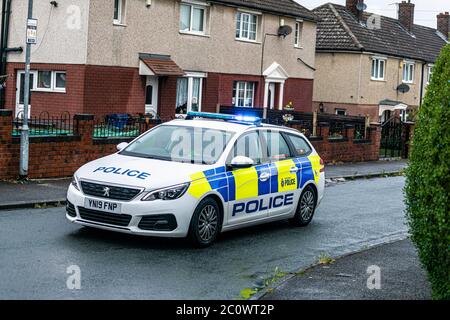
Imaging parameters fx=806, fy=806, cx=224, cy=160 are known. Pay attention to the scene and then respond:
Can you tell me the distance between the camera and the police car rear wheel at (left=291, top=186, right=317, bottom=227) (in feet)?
40.6

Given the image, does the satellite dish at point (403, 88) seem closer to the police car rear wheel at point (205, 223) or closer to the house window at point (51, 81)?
the house window at point (51, 81)

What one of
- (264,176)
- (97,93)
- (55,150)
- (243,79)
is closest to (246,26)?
(243,79)

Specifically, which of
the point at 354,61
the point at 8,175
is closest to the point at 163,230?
the point at 8,175

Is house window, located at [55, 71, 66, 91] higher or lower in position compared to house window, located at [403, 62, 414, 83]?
lower

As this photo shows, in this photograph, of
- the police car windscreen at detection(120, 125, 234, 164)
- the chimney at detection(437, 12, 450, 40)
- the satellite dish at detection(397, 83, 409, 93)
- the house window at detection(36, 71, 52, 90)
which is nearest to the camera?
the police car windscreen at detection(120, 125, 234, 164)

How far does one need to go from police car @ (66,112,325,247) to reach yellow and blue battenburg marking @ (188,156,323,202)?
14 millimetres

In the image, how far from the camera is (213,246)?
10422mm

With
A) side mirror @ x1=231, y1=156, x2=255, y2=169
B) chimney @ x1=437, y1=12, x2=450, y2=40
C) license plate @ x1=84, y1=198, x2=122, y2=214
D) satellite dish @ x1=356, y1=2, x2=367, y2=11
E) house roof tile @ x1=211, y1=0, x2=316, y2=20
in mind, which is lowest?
license plate @ x1=84, y1=198, x2=122, y2=214

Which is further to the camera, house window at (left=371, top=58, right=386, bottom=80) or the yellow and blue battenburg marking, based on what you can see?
house window at (left=371, top=58, right=386, bottom=80)

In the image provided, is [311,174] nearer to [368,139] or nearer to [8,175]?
[8,175]

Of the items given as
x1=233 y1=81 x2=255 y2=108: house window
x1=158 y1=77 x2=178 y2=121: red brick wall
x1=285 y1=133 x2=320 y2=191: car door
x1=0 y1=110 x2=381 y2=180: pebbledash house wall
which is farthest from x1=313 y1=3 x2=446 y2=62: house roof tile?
x1=285 y1=133 x2=320 y2=191: car door

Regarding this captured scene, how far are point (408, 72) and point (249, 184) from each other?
3797 centimetres

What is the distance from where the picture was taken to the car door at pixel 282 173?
11570mm

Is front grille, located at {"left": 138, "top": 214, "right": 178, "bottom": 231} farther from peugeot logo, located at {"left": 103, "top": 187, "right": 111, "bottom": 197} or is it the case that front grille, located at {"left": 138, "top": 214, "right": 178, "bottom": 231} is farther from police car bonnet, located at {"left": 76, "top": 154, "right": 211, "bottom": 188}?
peugeot logo, located at {"left": 103, "top": 187, "right": 111, "bottom": 197}
